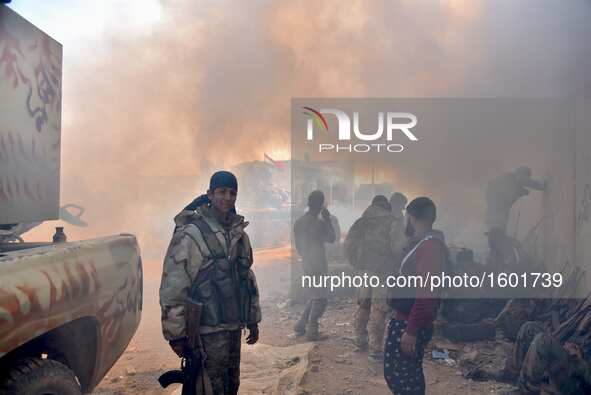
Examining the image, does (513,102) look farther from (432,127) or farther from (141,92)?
(141,92)

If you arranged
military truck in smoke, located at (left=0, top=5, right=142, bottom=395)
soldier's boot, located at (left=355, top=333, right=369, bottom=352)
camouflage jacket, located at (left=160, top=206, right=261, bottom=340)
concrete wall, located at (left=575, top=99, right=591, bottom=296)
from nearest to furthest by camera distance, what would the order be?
military truck in smoke, located at (left=0, top=5, right=142, bottom=395) < camouflage jacket, located at (left=160, top=206, right=261, bottom=340) < soldier's boot, located at (left=355, top=333, right=369, bottom=352) < concrete wall, located at (left=575, top=99, right=591, bottom=296)

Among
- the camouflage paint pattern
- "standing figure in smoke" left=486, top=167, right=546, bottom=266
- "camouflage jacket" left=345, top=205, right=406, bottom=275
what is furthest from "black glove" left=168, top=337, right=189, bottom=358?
"standing figure in smoke" left=486, top=167, right=546, bottom=266

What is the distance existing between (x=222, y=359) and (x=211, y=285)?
1.46 feet

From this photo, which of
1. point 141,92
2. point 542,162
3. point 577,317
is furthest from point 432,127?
point 141,92

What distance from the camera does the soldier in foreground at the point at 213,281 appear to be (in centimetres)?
261

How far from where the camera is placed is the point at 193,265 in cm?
269

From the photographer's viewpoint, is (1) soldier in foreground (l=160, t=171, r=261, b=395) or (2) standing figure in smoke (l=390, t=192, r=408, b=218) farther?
(2) standing figure in smoke (l=390, t=192, r=408, b=218)

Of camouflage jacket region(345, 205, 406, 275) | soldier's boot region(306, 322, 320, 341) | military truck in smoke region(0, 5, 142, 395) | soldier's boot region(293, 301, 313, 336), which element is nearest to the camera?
military truck in smoke region(0, 5, 142, 395)

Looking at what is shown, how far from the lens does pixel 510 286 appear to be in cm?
598

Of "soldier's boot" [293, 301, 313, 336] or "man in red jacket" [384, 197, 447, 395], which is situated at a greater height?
"man in red jacket" [384, 197, 447, 395]

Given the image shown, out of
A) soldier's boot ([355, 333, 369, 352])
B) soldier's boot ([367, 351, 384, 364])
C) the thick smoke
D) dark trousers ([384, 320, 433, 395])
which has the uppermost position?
the thick smoke

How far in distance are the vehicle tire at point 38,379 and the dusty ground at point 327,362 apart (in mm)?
2003

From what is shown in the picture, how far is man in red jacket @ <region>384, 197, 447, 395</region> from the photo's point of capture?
3.07 meters

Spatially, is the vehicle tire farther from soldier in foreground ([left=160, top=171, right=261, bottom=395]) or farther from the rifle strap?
the rifle strap
